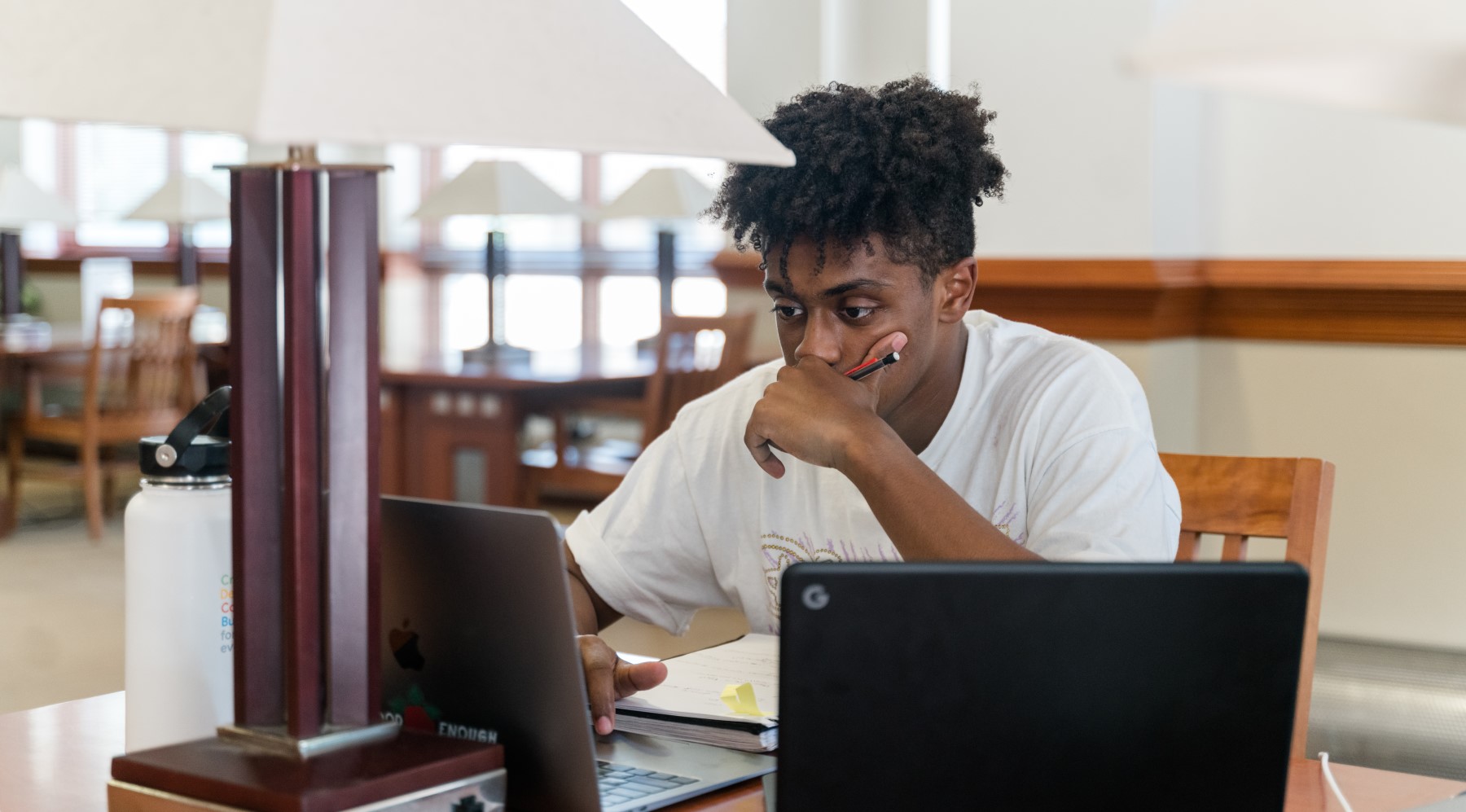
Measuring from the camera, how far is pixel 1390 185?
2830 mm

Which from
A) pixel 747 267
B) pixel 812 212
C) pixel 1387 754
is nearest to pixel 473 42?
pixel 812 212

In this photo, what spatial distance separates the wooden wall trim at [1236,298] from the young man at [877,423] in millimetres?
1537

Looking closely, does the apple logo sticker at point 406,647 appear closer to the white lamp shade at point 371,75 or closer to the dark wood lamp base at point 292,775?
the dark wood lamp base at point 292,775

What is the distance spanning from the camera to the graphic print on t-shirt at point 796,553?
1420 millimetres

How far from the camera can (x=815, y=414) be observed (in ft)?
4.31

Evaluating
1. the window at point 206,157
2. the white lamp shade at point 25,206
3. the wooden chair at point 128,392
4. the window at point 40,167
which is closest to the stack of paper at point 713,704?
the wooden chair at point 128,392

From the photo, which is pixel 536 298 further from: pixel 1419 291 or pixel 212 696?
pixel 212 696

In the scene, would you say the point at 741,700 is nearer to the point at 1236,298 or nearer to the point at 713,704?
the point at 713,704

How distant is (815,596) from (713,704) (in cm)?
47

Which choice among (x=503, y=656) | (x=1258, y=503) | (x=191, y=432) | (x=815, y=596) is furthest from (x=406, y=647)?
(x=1258, y=503)

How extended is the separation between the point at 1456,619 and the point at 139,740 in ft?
8.39

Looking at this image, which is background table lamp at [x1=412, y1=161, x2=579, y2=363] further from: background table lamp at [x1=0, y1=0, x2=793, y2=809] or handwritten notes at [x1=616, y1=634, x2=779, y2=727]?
background table lamp at [x1=0, y1=0, x2=793, y2=809]

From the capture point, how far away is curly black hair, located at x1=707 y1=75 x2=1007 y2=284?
4.50 feet

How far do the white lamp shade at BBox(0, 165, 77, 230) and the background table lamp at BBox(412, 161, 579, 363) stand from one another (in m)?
1.85
